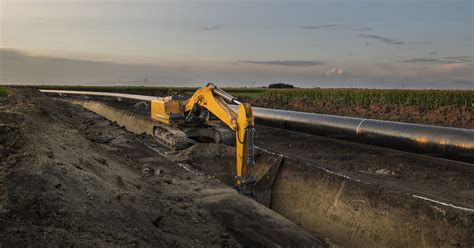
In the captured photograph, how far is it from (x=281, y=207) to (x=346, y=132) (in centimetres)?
540

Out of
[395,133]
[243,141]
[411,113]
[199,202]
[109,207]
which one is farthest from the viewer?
[411,113]

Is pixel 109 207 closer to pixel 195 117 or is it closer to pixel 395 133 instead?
pixel 395 133

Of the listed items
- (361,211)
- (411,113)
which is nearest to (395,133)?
(361,211)

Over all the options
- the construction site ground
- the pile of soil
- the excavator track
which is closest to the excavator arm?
the construction site ground

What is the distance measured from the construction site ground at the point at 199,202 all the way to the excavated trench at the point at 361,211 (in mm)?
23

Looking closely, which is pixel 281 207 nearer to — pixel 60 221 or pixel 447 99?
pixel 60 221

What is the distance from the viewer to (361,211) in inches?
346

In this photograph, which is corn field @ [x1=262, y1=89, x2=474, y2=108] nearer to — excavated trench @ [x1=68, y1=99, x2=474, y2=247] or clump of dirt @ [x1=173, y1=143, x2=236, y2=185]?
clump of dirt @ [x1=173, y1=143, x2=236, y2=185]

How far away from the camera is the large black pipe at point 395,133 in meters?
11.1

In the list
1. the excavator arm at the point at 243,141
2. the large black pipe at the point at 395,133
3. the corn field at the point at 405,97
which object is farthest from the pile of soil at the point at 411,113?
the excavator arm at the point at 243,141

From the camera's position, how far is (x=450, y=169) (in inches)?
464

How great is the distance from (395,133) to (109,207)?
939cm

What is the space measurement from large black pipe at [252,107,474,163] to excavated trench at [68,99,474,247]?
233 cm

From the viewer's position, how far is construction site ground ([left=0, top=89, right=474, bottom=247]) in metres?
5.45
